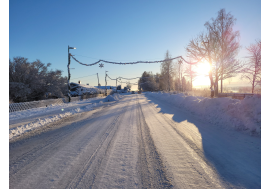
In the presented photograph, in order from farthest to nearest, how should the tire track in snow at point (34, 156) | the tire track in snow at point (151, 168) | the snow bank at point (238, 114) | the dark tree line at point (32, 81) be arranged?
the dark tree line at point (32, 81) → the snow bank at point (238, 114) → the tire track in snow at point (34, 156) → the tire track in snow at point (151, 168)

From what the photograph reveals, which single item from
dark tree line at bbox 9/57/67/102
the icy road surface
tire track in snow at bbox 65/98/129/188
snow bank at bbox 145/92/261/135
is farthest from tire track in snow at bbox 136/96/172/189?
dark tree line at bbox 9/57/67/102

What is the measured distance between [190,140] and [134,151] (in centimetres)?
214

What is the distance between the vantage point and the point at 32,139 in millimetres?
5262

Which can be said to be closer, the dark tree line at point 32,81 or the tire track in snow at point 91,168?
the tire track in snow at point 91,168

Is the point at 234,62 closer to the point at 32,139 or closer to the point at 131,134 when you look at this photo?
the point at 131,134

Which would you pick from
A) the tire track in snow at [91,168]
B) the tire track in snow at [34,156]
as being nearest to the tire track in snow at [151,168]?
the tire track in snow at [91,168]

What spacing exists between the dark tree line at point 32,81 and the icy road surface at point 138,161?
51.4 ft

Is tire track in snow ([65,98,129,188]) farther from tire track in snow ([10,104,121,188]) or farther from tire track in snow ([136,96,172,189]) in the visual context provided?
tire track in snow ([136,96,172,189])

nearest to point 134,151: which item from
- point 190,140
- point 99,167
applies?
point 99,167

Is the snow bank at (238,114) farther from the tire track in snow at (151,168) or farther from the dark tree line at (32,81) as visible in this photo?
the dark tree line at (32,81)

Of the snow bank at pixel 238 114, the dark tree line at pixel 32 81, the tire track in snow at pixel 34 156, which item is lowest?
the tire track in snow at pixel 34 156

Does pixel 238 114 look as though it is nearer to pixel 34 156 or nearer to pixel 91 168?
pixel 91 168

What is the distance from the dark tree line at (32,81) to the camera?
1698cm

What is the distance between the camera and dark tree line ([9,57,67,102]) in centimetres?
1698
